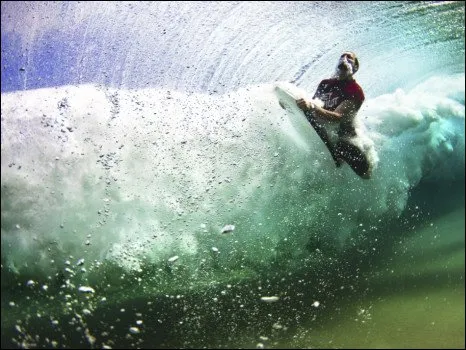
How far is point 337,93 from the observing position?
159 inches

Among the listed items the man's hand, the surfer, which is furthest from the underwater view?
the surfer

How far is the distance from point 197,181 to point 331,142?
5.27ft

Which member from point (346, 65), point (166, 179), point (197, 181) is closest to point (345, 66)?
point (346, 65)

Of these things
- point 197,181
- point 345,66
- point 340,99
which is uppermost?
point 345,66

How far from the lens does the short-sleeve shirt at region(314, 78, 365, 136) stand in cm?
400

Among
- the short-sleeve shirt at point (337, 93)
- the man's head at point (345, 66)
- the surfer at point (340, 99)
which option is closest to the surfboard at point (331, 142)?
the surfer at point (340, 99)

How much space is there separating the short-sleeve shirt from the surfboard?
0.23 metres

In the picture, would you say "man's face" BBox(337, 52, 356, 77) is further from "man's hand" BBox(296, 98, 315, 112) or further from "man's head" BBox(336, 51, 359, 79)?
"man's hand" BBox(296, 98, 315, 112)

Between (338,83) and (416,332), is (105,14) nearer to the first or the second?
(338,83)

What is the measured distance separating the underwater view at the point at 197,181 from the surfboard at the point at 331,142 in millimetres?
83

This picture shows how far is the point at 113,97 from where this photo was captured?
4117mm

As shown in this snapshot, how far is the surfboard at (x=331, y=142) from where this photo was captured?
14.1ft

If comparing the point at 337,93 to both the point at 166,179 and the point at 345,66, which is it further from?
the point at 166,179

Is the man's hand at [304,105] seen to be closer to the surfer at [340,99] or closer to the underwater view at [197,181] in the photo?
the surfer at [340,99]
